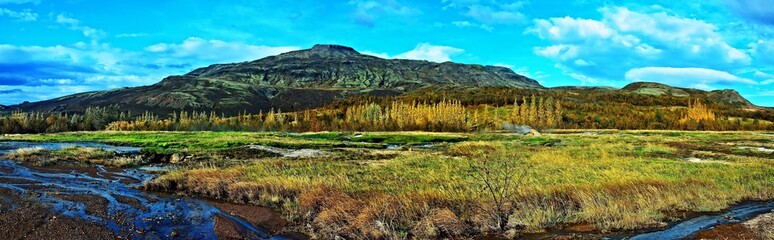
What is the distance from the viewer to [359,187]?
21.3 meters

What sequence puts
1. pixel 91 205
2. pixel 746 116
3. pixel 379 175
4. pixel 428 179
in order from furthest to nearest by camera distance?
pixel 746 116 < pixel 379 175 < pixel 428 179 < pixel 91 205

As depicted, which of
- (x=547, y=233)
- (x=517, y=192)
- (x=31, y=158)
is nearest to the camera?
(x=547, y=233)

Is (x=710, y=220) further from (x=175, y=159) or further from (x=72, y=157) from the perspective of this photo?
(x=72, y=157)

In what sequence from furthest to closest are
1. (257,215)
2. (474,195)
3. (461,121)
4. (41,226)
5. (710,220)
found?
(461,121) < (257,215) < (474,195) < (710,220) < (41,226)

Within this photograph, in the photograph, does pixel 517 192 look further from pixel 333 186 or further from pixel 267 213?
pixel 267 213

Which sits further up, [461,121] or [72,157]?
[461,121]

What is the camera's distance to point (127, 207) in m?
20.4

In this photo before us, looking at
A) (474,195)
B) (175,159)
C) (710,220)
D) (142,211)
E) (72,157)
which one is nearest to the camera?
(710,220)

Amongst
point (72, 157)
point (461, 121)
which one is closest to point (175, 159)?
point (72, 157)

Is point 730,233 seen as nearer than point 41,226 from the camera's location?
Yes

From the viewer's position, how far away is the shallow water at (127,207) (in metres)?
16.7

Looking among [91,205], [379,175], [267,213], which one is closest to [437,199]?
[267,213]

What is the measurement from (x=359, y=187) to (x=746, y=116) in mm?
161881

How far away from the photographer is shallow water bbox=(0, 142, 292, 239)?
1669cm
